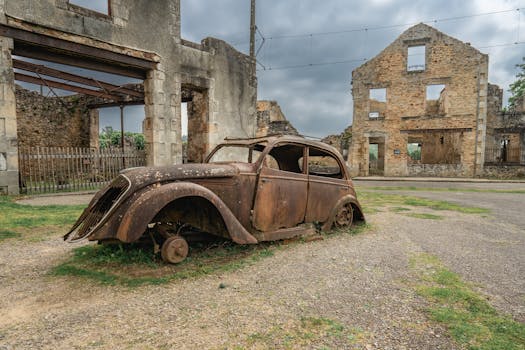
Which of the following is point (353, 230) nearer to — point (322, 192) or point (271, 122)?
A: point (322, 192)

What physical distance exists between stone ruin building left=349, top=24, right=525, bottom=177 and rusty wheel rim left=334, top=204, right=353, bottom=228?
698 inches

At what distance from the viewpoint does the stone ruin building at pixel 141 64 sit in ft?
21.6

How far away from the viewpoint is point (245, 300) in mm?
2387

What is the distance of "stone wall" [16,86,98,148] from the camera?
577 inches

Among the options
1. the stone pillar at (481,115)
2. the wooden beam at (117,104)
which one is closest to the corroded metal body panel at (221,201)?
the wooden beam at (117,104)

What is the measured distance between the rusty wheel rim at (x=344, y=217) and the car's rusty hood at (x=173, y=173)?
7.00 feet

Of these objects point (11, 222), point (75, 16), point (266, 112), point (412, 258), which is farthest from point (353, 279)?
point (266, 112)

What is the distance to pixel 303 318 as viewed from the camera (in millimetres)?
2127

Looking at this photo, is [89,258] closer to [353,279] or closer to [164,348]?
[164,348]

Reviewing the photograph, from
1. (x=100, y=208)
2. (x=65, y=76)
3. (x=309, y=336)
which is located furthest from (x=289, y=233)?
(x=65, y=76)

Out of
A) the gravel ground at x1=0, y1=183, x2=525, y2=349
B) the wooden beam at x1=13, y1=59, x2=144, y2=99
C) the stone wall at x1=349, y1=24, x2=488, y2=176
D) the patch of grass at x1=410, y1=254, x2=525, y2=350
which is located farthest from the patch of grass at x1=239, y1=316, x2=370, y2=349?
the stone wall at x1=349, y1=24, x2=488, y2=176

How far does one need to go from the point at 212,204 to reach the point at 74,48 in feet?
22.0

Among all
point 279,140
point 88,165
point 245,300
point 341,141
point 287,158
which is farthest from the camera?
point 341,141

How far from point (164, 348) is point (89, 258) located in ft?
6.50
